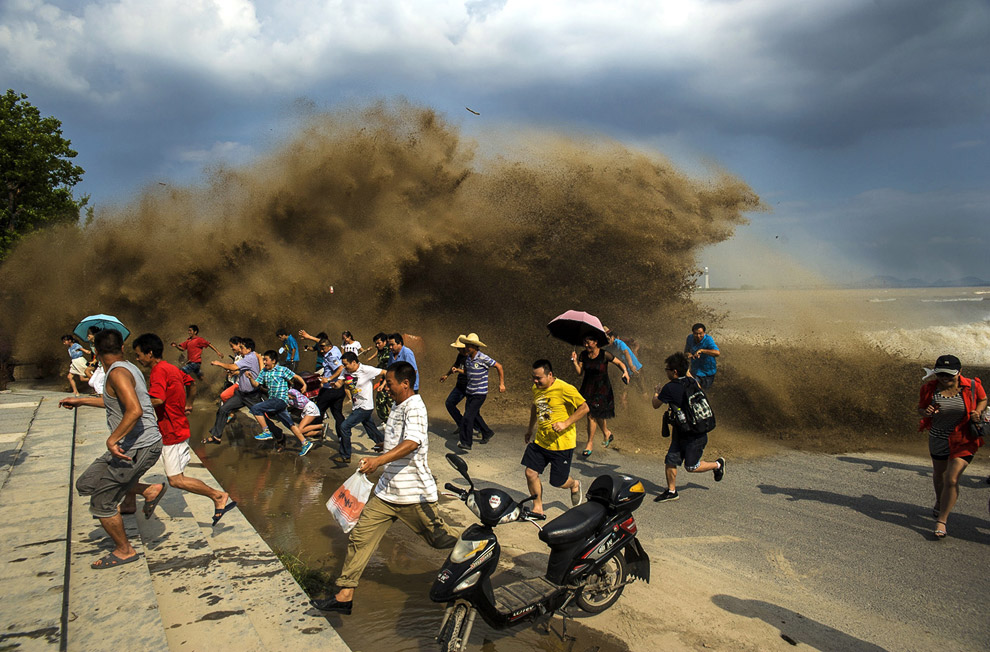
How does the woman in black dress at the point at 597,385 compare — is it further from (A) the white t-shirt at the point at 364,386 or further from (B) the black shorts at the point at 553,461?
(A) the white t-shirt at the point at 364,386

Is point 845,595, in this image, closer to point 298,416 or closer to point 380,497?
point 380,497

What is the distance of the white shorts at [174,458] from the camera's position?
4688 mm

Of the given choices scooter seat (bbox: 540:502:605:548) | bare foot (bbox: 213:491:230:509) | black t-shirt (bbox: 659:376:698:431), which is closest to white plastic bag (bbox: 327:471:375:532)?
scooter seat (bbox: 540:502:605:548)

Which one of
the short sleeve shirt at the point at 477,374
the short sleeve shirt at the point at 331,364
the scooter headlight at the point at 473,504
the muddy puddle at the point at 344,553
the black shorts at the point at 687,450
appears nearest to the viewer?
the scooter headlight at the point at 473,504

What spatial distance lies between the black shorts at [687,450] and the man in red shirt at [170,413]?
168 inches

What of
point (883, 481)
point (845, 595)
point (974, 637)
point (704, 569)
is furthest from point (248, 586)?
point (883, 481)

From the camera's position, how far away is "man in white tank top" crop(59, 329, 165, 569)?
400 cm

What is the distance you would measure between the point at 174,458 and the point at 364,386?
3.32m

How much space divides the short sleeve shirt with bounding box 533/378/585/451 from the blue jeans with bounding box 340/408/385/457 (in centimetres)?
317

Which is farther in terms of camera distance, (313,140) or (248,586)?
(313,140)

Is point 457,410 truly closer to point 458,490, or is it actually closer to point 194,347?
point 458,490

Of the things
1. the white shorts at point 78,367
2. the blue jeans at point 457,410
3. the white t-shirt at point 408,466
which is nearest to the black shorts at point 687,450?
the white t-shirt at point 408,466

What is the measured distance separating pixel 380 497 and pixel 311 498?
307cm

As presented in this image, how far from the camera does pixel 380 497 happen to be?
3.91 meters
